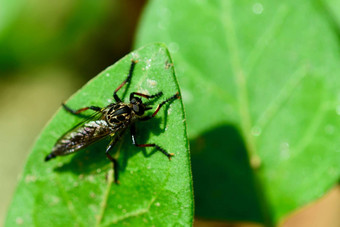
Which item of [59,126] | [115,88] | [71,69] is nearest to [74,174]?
[59,126]

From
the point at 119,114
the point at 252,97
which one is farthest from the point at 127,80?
the point at 252,97

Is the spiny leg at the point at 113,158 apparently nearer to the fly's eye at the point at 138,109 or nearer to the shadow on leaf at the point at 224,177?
the fly's eye at the point at 138,109

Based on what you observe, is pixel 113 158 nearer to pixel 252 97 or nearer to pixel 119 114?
pixel 119 114

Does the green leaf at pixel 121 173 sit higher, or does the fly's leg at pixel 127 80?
the fly's leg at pixel 127 80

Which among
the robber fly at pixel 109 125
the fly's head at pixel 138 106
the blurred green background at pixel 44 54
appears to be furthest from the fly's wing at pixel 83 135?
the blurred green background at pixel 44 54

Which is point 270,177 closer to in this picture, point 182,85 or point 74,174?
point 182,85

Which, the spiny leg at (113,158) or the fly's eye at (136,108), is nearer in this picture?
the spiny leg at (113,158)

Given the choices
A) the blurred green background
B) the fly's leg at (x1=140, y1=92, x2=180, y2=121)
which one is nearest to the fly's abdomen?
the fly's leg at (x1=140, y1=92, x2=180, y2=121)
